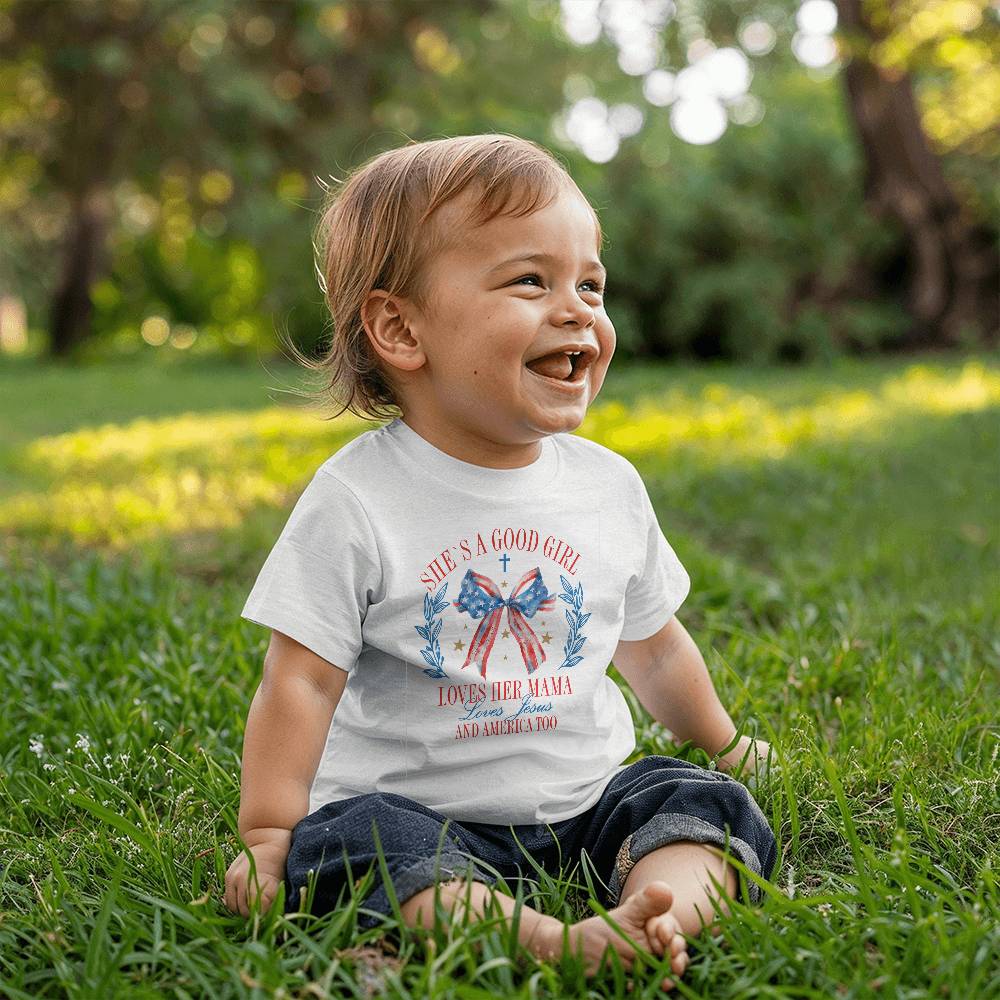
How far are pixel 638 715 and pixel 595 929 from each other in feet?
3.50

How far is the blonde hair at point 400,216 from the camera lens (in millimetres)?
1878

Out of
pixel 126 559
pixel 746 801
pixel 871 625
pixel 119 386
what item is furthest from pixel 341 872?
pixel 119 386

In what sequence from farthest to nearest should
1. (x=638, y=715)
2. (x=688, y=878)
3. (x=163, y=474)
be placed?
(x=163, y=474) → (x=638, y=715) → (x=688, y=878)

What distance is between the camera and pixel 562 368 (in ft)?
6.31

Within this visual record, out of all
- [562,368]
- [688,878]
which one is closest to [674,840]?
[688,878]

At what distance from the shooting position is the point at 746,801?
187cm

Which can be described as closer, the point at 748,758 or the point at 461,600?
the point at 461,600

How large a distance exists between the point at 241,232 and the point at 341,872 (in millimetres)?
15829

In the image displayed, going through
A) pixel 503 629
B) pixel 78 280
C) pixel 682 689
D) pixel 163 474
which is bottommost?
pixel 163 474

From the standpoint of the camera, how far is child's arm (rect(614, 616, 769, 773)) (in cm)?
226

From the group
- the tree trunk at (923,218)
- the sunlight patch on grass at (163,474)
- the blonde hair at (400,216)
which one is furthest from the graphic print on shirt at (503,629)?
the tree trunk at (923,218)

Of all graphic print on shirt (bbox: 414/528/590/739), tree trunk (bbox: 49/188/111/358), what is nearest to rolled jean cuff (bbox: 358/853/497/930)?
graphic print on shirt (bbox: 414/528/590/739)

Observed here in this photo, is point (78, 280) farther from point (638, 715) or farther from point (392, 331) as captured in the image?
point (392, 331)

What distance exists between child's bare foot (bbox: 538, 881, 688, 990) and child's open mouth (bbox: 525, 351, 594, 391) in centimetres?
78
